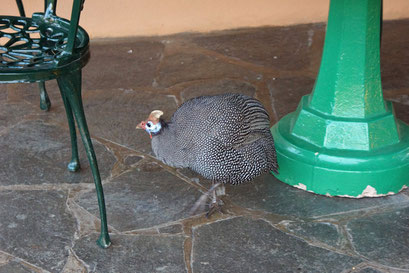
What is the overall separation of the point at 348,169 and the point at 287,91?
123 centimetres

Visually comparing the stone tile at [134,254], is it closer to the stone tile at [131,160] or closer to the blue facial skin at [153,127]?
the blue facial skin at [153,127]

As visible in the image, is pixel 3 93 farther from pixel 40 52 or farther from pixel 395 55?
pixel 395 55

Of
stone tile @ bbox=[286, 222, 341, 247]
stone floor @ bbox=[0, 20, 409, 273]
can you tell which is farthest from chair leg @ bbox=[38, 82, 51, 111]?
stone tile @ bbox=[286, 222, 341, 247]

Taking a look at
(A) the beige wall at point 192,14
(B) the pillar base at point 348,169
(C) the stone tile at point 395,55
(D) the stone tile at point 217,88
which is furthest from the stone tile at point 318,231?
(A) the beige wall at point 192,14

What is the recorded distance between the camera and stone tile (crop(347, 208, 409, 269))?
2.70m

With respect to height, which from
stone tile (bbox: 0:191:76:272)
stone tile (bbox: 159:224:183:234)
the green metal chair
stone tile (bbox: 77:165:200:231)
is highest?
the green metal chair

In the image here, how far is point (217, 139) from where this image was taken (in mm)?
2859

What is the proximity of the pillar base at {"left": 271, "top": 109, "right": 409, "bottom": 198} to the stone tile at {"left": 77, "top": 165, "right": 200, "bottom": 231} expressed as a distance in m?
0.53

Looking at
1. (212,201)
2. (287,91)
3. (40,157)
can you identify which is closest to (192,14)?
(287,91)

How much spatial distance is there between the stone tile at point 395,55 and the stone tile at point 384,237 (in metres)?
1.47

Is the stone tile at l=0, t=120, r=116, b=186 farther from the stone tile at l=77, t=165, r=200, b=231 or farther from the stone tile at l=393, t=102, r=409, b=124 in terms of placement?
the stone tile at l=393, t=102, r=409, b=124

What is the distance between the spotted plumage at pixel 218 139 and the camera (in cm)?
287

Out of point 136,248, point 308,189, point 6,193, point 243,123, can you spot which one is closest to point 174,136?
point 243,123

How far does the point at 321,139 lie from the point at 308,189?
26 centimetres
